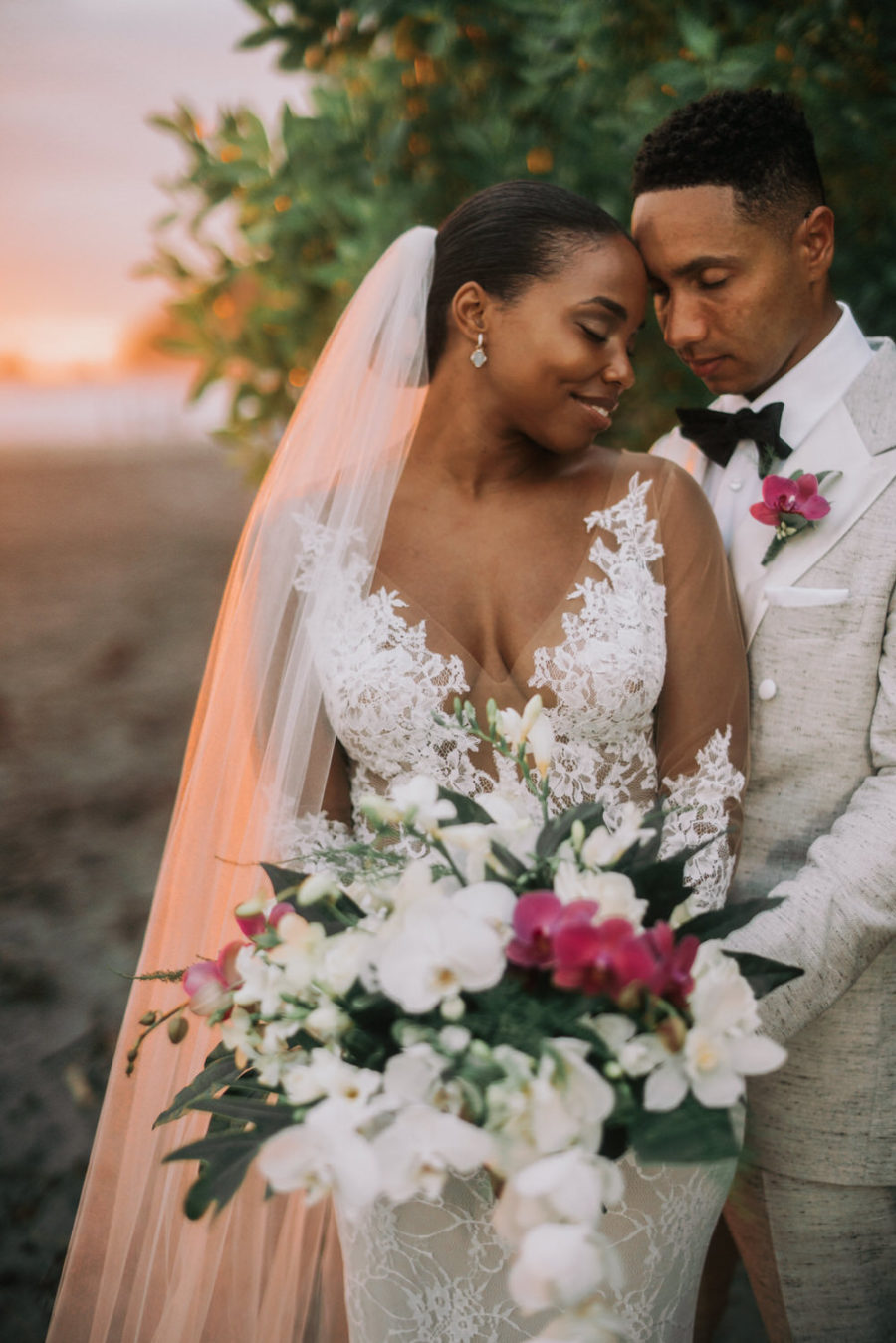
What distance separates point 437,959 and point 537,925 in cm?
11

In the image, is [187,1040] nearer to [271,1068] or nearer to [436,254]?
[271,1068]

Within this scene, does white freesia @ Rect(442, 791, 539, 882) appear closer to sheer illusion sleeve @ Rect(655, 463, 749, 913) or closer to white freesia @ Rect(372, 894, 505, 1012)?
white freesia @ Rect(372, 894, 505, 1012)

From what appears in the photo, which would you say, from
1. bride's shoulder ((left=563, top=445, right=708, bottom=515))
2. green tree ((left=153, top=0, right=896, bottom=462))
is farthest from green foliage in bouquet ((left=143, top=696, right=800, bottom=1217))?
green tree ((left=153, top=0, right=896, bottom=462))

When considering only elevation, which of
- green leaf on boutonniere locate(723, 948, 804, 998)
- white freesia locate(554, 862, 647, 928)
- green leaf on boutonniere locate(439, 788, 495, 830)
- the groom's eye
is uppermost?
the groom's eye

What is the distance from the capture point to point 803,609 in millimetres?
1920

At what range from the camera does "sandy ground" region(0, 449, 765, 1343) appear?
11.6ft

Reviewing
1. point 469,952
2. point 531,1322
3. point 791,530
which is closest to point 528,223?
point 791,530

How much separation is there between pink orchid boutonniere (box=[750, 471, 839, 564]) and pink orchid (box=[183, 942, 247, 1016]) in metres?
1.17

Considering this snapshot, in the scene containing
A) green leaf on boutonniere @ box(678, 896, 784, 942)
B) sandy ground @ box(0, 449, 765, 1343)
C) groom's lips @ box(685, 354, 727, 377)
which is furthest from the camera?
sandy ground @ box(0, 449, 765, 1343)

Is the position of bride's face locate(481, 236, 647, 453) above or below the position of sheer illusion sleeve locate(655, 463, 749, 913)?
above

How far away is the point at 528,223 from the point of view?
2.02 m

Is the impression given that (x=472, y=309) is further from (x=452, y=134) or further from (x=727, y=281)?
(x=452, y=134)

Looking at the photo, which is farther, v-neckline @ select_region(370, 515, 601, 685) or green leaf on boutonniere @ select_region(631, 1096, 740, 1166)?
v-neckline @ select_region(370, 515, 601, 685)

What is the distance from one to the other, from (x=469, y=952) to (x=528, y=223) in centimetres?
147
